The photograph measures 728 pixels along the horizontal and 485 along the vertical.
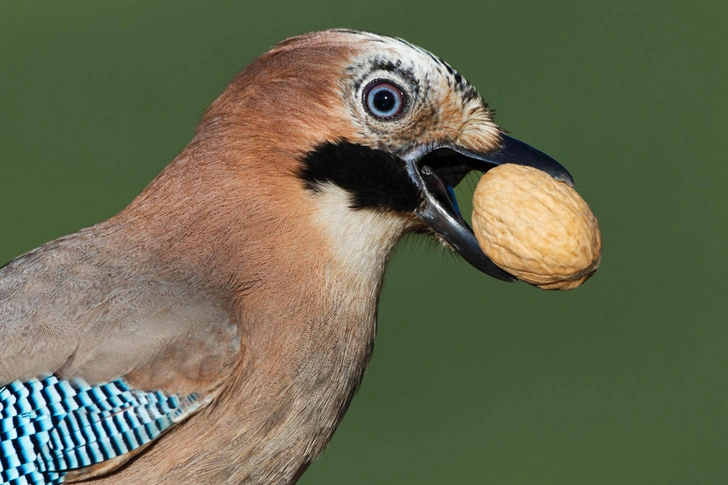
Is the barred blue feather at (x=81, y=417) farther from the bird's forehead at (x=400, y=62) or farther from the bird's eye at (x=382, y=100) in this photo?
the bird's forehead at (x=400, y=62)

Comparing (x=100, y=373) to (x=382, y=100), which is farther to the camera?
(x=382, y=100)

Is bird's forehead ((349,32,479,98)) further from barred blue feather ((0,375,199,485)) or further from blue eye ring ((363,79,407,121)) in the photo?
barred blue feather ((0,375,199,485))

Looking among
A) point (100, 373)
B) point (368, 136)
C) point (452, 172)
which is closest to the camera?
point (100, 373)

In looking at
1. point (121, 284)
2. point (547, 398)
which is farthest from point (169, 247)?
point (547, 398)

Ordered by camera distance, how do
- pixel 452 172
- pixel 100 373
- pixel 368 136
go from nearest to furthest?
pixel 100 373 → pixel 368 136 → pixel 452 172

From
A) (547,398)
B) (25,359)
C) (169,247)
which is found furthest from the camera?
(547,398)

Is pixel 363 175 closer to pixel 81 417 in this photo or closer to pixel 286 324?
pixel 286 324

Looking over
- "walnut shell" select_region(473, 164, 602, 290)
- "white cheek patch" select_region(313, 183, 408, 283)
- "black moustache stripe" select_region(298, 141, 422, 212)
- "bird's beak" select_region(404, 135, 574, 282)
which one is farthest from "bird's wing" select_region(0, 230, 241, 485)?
"walnut shell" select_region(473, 164, 602, 290)

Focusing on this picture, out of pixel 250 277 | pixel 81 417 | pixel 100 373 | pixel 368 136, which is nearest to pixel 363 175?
pixel 368 136

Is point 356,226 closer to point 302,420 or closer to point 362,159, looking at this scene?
point 362,159
